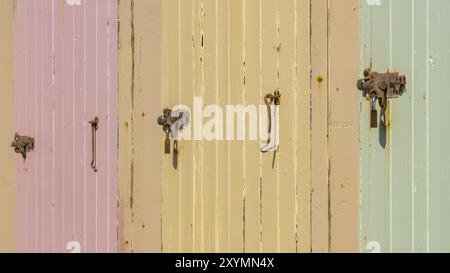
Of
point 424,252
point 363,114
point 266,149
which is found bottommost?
point 424,252

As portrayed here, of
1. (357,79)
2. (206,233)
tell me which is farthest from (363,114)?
(206,233)

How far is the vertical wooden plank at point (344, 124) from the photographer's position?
83.1 inches

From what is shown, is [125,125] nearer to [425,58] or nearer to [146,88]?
[146,88]

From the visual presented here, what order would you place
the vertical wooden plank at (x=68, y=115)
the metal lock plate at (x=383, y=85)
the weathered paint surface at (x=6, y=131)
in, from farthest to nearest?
the weathered paint surface at (x=6, y=131) → the vertical wooden plank at (x=68, y=115) → the metal lock plate at (x=383, y=85)

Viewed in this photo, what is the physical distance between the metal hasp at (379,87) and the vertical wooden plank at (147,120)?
2.73 feet

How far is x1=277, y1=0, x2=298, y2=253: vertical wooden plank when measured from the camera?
7.06ft

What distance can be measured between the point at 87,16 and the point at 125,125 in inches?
19.6

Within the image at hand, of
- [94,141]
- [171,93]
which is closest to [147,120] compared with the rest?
[171,93]

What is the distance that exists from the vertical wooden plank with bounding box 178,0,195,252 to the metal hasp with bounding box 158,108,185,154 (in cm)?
4

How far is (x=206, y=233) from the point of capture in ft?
7.29

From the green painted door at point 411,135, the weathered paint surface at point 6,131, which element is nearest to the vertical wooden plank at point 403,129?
the green painted door at point 411,135

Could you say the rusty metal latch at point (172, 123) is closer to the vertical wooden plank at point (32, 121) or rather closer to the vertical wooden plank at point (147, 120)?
the vertical wooden plank at point (147, 120)

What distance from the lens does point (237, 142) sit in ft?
7.21

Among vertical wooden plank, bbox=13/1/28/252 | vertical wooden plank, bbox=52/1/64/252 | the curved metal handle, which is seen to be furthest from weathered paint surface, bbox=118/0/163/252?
vertical wooden plank, bbox=13/1/28/252
